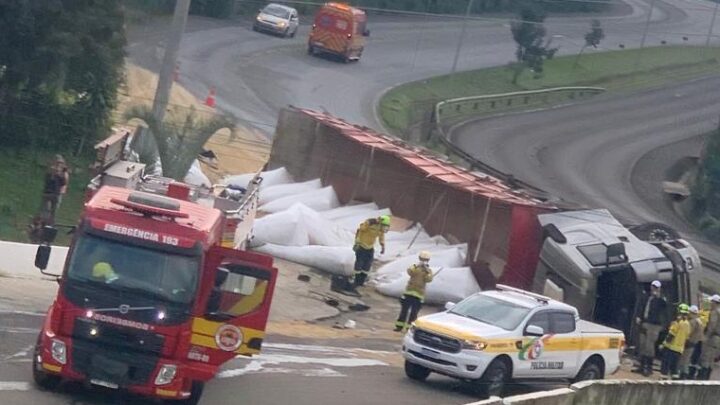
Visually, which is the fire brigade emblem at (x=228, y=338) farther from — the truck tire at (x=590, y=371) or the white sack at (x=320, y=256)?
the white sack at (x=320, y=256)

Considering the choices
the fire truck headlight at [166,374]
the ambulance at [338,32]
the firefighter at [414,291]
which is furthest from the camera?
the ambulance at [338,32]

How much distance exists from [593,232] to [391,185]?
6.55 meters

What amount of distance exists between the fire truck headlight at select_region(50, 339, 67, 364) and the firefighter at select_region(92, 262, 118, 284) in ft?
2.80

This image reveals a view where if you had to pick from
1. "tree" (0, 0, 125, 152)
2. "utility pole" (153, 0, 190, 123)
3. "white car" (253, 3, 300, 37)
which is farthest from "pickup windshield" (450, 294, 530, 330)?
"white car" (253, 3, 300, 37)

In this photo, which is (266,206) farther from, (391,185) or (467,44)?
(467,44)

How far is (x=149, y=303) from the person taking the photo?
1620 centimetres

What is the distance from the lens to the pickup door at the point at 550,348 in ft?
72.4

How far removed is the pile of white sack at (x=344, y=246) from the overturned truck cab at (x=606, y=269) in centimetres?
196

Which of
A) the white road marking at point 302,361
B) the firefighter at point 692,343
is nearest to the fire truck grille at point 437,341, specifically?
the white road marking at point 302,361

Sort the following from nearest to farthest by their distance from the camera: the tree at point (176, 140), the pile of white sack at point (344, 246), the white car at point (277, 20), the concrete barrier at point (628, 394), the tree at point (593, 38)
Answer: the concrete barrier at point (628, 394), the pile of white sack at point (344, 246), the tree at point (176, 140), the white car at point (277, 20), the tree at point (593, 38)

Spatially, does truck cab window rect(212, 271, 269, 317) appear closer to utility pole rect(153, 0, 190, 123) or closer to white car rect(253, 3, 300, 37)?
utility pole rect(153, 0, 190, 123)

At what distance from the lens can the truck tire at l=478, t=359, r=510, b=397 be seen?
70.2ft

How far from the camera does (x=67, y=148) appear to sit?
3772 centimetres

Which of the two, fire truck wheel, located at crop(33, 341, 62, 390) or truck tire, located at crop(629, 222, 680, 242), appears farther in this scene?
truck tire, located at crop(629, 222, 680, 242)
